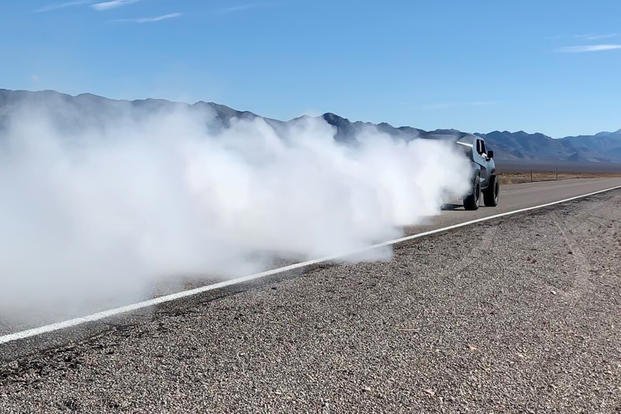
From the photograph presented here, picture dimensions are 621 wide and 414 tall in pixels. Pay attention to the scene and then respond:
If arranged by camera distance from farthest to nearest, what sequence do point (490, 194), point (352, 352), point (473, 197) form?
point (490, 194)
point (473, 197)
point (352, 352)

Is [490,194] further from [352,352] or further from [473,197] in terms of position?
[352,352]

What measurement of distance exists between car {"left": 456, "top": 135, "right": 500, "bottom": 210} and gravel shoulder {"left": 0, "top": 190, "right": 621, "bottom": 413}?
10.8 meters

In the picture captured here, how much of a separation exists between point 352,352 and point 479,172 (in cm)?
1492

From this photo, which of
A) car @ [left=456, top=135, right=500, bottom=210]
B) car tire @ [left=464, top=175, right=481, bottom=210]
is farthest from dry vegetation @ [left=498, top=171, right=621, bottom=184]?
car tire @ [left=464, top=175, right=481, bottom=210]

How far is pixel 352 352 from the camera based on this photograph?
14.3ft

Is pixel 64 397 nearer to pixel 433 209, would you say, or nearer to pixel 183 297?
pixel 183 297

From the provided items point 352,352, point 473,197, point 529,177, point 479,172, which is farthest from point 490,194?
point 529,177

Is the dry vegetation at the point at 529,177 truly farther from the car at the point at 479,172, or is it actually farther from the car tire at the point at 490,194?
the car at the point at 479,172

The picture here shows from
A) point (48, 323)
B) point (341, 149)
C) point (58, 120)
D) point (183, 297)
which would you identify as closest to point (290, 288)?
point (183, 297)

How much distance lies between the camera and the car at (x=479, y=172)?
17.9m

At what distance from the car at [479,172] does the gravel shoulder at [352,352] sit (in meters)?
10.8

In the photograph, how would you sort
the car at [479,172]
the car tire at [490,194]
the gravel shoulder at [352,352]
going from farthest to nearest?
the car tire at [490,194] → the car at [479,172] → the gravel shoulder at [352,352]

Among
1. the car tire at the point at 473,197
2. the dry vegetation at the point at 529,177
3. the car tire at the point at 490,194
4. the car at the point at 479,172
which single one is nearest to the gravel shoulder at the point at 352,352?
the car tire at the point at 473,197

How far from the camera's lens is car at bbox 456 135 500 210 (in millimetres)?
17906
